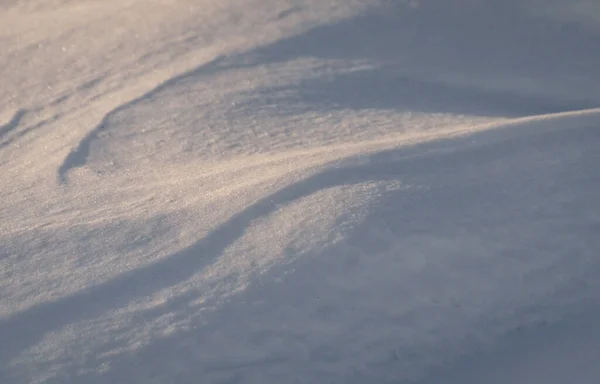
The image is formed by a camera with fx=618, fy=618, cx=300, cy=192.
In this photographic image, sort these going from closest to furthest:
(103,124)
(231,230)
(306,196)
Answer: (231,230) < (306,196) < (103,124)

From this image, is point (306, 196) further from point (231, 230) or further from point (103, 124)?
point (103, 124)

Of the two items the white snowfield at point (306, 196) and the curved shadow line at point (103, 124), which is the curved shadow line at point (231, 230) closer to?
the white snowfield at point (306, 196)

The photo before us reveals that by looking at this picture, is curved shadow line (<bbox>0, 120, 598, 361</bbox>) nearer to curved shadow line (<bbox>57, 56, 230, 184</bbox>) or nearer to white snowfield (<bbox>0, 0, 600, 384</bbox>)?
white snowfield (<bbox>0, 0, 600, 384</bbox>)

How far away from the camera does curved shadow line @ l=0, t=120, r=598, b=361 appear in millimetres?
2391

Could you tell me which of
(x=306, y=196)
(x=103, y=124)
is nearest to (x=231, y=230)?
(x=306, y=196)

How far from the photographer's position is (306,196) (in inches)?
111

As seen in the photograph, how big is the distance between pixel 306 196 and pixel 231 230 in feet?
1.26

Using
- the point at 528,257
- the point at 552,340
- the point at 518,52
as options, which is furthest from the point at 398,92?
the point at 552,340

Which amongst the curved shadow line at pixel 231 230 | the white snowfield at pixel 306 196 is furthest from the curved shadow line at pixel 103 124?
the curved shadow line at pixel 231 230

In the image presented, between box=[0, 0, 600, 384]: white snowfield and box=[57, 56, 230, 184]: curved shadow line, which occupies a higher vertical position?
box=[57, 56, 230, 184]: curved shadow line

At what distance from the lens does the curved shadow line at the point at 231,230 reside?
7.84 ft

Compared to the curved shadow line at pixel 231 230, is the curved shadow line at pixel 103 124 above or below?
above

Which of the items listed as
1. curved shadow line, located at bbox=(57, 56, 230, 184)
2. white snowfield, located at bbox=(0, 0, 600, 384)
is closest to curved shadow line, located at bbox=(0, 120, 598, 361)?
white snowfield, located at bbox=(0, 0, 600, 384)

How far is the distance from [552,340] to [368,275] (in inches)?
31.9
